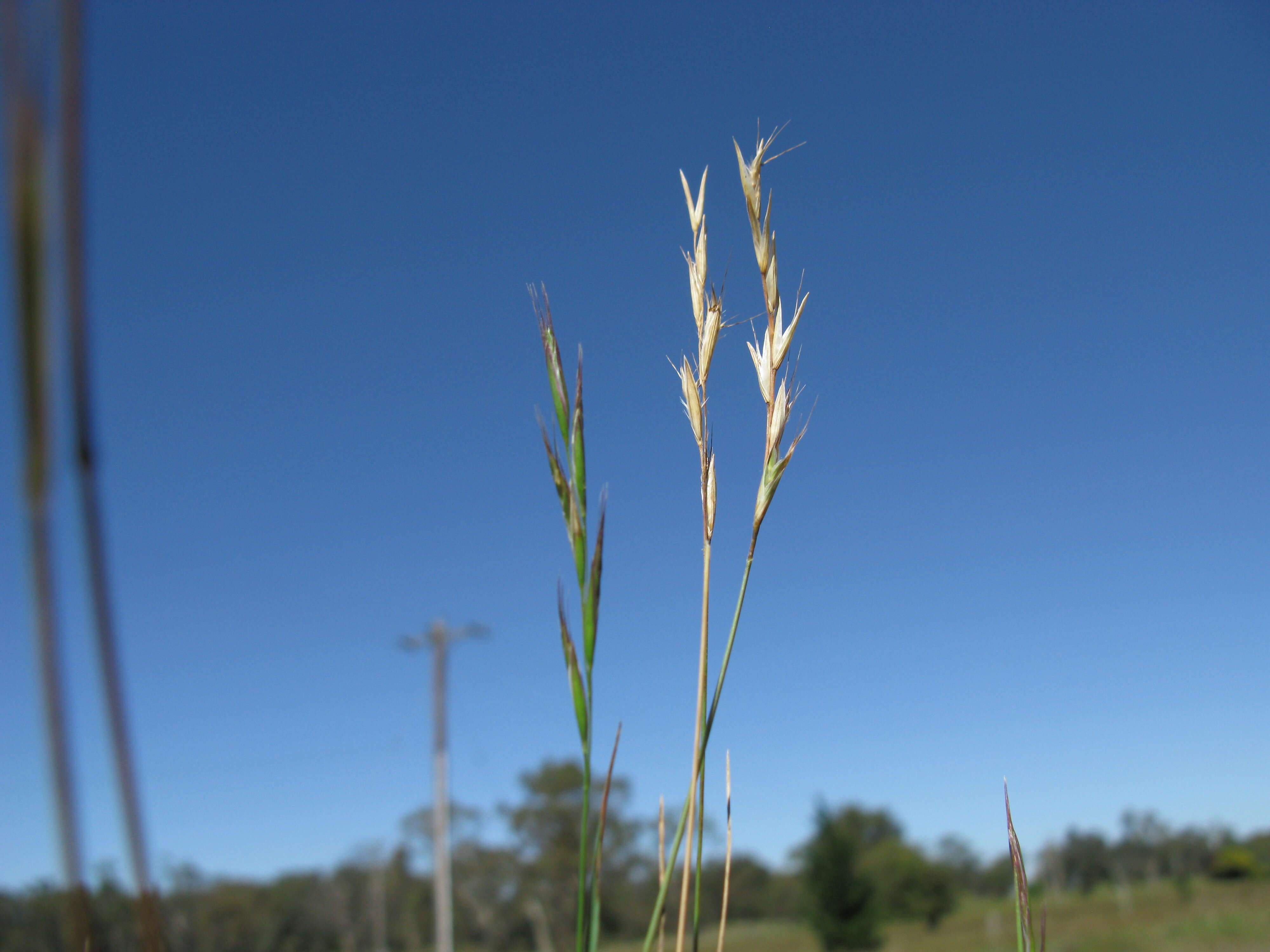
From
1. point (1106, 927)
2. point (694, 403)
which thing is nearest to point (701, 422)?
point (694, 403)

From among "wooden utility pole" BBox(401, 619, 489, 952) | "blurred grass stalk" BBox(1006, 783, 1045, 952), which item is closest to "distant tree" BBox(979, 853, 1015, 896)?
"wooden utility pole" BBox(401, 619, 489, 952)

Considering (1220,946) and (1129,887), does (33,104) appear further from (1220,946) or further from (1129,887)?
(1129,887)

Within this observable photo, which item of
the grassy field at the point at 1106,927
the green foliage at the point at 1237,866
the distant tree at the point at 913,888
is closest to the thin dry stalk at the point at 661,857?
the grassy field at the point at 1106,927

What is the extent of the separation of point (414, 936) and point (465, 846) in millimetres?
3440

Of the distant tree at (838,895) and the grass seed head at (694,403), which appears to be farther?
the distant tree at (838,895)

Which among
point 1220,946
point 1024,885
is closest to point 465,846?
point 1220,946

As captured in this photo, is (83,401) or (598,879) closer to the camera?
(83,401)

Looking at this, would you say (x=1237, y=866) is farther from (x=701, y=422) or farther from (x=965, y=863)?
(x=701, y=422)

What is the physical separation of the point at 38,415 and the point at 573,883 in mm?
33178

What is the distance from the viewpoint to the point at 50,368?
0.16 meters

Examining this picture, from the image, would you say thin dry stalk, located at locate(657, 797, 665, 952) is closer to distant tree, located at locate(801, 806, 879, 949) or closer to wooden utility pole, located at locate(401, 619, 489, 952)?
wooden utility pole, located at locate(401, 619, 489, 952)

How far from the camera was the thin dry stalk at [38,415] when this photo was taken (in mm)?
150

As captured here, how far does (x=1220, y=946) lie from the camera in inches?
895

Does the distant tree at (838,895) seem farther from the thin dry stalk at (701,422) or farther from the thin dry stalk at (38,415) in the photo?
the thin dry stalk at (38,415)
